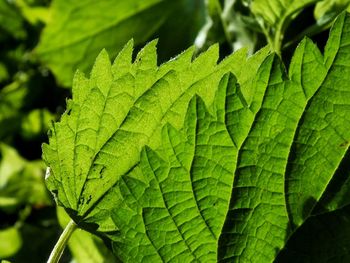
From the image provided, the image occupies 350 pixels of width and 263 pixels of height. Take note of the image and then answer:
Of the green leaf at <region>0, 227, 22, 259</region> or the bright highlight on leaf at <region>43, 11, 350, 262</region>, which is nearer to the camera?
the bright highlight on leaf at <region>43, 11, 350, 262</region>

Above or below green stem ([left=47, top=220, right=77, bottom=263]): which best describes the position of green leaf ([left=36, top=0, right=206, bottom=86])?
above

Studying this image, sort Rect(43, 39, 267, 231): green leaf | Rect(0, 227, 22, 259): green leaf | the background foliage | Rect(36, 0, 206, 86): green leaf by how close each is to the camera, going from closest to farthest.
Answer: Rect(43, 39, 267, 231): green leaf
the background foliage
Rect(36, 0, 206, 86): green leaf
Rect(0, 227, 22, 259): green leaf

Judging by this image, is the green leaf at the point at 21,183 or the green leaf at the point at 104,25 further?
the green leaf at the point at 21,183

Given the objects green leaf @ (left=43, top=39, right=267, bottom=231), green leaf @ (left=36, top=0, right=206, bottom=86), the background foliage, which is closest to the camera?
green leaf @ (left=43, top=39, right=267, bottom=231)

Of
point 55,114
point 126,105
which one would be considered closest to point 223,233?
point 126,105

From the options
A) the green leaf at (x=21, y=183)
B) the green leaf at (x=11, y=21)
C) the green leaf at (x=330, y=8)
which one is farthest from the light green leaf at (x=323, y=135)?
the green leaf at (x=11, y=21)

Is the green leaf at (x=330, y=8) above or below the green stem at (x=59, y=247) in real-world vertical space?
above

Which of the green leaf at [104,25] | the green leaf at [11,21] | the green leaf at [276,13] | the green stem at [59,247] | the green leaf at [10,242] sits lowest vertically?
the green leaf at [10,242]

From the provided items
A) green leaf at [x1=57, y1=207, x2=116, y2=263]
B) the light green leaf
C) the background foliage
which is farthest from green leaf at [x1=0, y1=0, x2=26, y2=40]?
the light green leaf

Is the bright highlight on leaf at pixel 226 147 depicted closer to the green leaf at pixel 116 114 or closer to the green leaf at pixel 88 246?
the green leaf at pixel 116 114

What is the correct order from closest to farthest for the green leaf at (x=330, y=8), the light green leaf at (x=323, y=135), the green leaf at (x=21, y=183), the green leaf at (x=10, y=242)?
the light green leaf at (x=323, y=135) < the green leaf at (x=330, y=8) < the green leaf at (x=10, y=242) < the green leaf at (x=21, y=183)

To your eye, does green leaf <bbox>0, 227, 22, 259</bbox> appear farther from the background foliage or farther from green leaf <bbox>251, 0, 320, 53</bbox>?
green leaf <bbox>251, 0, 320, 53</bbox>
